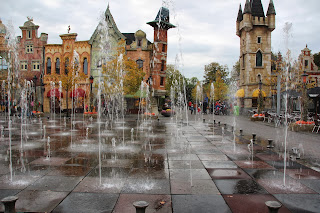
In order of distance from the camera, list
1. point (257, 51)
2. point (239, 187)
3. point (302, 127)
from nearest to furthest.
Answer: point (239, 187), point (302, 127), point (257, 51)

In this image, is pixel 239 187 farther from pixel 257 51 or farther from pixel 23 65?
pixel 23 65

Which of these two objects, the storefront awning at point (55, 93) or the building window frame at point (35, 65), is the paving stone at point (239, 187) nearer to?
the storefront awning at point (55, 93)

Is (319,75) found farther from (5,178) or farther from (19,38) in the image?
(5,178)

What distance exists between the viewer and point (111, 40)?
34812 millimetres

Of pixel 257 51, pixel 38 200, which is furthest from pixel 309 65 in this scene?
pixel 38 200

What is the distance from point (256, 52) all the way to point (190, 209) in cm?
3693

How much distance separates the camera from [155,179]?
5488mm

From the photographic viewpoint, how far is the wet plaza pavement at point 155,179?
14.0 feet

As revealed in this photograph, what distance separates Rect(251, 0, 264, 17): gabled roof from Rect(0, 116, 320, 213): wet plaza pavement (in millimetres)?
33388

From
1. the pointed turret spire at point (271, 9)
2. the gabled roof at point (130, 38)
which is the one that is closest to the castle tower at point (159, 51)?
the gabled roof at point (130, 38)

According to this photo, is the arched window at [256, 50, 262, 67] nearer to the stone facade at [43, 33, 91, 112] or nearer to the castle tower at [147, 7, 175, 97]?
the castle tower at [147, 7, 175, 97]

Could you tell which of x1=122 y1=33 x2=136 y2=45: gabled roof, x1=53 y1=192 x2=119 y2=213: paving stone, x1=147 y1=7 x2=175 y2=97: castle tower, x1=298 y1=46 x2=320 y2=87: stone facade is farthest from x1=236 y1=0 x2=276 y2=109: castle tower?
x1=53 y1=192 x2=119 y2=213: paving stone

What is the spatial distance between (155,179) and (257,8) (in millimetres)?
38600

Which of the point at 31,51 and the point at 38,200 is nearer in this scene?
the point at 38,200
